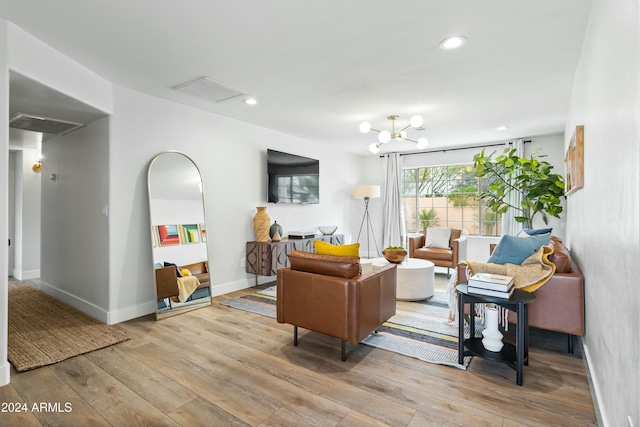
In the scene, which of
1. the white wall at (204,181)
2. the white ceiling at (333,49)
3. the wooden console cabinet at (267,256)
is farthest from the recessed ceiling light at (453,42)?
the wooden console cabinet at (267,256)

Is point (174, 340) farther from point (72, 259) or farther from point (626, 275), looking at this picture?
point (626, 275)

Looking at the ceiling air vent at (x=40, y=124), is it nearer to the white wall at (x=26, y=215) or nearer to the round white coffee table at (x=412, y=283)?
the white wall at (x=26, y=215)

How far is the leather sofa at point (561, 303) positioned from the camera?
2.45 meters

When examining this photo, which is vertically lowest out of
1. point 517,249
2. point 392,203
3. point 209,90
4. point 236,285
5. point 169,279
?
point 236,285

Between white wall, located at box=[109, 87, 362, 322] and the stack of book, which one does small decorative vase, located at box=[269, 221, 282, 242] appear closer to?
white wall, located at box=[109, 87, 362, 322]

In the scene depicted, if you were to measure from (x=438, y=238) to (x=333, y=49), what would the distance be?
399cm

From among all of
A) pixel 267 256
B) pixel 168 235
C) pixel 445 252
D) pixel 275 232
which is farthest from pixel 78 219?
pixel 445 252

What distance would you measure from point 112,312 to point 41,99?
202 centimetres

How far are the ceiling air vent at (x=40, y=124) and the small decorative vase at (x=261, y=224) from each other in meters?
2.25

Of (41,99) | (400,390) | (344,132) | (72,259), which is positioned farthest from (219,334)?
(344,132)

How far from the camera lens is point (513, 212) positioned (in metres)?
5.77

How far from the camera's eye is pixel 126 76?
309 cm

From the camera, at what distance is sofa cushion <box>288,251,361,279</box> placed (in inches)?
95.3

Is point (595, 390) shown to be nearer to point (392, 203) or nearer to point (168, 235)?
point (168, 235)
